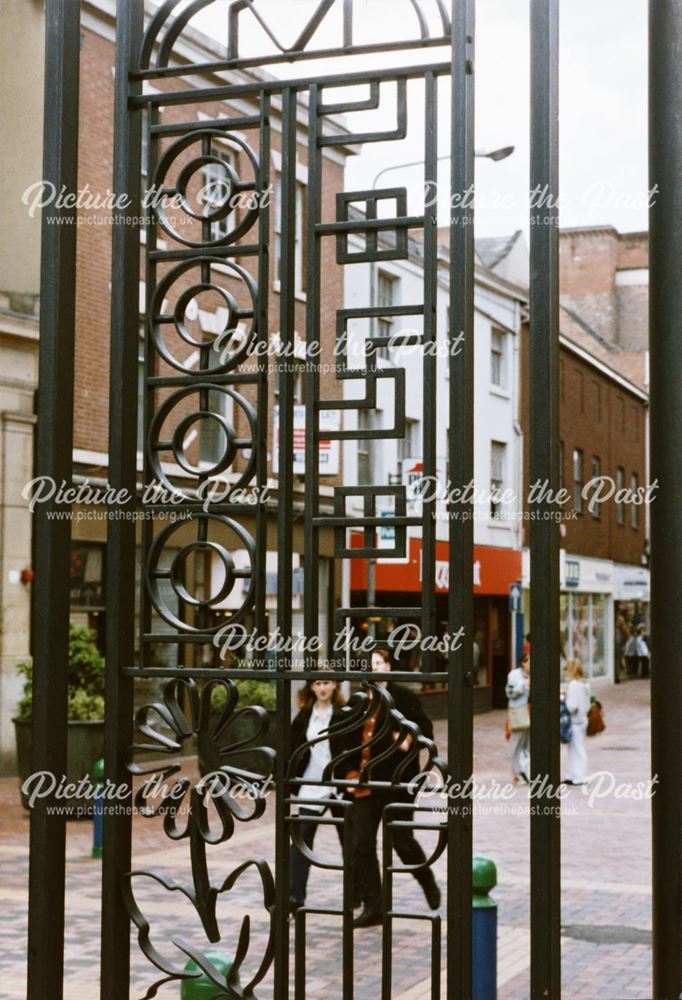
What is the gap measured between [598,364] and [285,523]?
4379cm

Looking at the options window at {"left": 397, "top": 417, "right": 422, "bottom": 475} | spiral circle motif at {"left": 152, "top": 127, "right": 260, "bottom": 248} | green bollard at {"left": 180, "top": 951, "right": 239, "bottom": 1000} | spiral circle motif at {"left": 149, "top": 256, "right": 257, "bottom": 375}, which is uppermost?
window at {"left": 397, "top": 417, "right": 422, "bottom": 475}

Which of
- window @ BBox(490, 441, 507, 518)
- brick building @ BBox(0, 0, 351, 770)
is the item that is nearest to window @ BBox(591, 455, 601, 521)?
window @ BBox(490, 441, 507, 518)

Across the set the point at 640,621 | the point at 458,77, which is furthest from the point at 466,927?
the point at 640,621

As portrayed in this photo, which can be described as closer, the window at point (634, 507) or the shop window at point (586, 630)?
the shop window at point (586, 630)

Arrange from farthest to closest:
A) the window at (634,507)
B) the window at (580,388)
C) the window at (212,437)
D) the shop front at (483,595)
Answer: the window at (634,507) → the window at (580,388) → the shop front at (483,595) → the window at (212,437)

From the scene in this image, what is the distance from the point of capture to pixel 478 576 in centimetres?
3444

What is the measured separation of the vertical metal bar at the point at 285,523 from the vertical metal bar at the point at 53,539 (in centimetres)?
57

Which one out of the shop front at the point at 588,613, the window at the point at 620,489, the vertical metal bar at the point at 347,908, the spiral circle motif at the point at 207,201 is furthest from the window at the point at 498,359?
the vertical metal bar at the point at 347,908

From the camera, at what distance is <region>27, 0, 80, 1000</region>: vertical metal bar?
11.8ft

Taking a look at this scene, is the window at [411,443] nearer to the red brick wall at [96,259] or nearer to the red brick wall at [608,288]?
the red brick wall at [96,259]

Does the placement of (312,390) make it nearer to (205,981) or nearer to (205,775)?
(205,775)

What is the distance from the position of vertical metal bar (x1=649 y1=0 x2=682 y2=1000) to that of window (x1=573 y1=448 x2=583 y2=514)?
41362mm

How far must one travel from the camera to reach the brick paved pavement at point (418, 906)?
321 inches

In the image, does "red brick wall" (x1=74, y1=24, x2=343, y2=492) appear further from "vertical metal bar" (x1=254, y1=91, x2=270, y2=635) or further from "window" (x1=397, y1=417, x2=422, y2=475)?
"vertical metal bar" (x1=254, y1=91, x2=270, y2=635)
